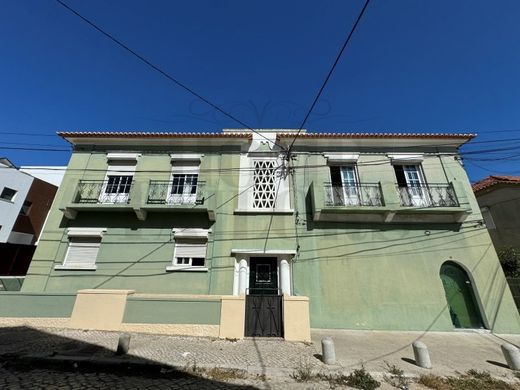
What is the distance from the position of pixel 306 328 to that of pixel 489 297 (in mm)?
7596

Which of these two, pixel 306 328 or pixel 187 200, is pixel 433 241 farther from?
pixel 187 200

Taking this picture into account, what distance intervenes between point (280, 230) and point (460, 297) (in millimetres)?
7381

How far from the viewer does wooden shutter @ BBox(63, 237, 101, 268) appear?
31.9ft

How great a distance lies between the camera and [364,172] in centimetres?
1121

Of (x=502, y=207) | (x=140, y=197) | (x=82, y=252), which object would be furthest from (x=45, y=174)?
(x=502, y=207)

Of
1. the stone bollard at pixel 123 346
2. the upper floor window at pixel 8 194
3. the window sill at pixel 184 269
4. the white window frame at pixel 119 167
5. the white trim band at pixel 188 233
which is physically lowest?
the stone bollard at pixel 123 346

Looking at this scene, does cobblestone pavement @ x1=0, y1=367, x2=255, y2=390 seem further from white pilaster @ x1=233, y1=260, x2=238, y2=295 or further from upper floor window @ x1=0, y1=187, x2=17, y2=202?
upper floor window @ x1=0, y1=187, x2=17, y2=202

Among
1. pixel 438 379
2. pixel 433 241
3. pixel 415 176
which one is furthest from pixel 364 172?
pixel 438 379

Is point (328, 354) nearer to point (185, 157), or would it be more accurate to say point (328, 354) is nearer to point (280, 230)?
point (280, 230)

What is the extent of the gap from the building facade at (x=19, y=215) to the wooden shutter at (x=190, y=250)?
13.9 m

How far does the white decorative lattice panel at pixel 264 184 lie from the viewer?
1086 centimetres

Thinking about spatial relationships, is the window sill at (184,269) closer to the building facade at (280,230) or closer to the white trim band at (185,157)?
the building facade at (280,230)

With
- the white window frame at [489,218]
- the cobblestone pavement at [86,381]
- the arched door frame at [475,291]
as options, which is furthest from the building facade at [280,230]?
the white window frame at [489,218]

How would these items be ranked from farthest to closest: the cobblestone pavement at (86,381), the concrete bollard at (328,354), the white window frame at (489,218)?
the white window frame at (489,218)
the concrete bollard at (328,354)
the cobblestone pavement at (86,381)
